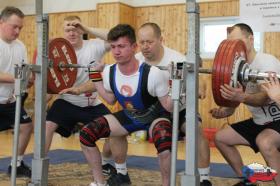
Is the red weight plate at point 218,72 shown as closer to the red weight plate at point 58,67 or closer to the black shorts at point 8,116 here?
the red weight plate at point 58,67

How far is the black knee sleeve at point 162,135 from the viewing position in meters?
2.78

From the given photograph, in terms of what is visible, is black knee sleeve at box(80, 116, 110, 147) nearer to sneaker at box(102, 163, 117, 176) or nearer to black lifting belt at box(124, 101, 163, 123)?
black lifting belt at box(124, 101, 163, 123)

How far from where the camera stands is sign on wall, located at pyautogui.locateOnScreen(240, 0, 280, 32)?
433cm

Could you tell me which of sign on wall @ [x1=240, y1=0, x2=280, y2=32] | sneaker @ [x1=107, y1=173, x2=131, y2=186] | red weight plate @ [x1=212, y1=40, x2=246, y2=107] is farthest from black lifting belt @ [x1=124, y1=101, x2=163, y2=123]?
sign on wall @ [x1=240, y1=0, x2=280, y2=32]

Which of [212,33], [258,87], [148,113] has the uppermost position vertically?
[212,33]

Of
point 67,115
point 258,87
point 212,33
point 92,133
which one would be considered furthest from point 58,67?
point 212,33

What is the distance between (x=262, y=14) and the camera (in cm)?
438

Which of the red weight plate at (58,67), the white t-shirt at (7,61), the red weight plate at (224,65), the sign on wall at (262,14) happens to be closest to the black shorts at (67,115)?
the red weight plate at (58,67)

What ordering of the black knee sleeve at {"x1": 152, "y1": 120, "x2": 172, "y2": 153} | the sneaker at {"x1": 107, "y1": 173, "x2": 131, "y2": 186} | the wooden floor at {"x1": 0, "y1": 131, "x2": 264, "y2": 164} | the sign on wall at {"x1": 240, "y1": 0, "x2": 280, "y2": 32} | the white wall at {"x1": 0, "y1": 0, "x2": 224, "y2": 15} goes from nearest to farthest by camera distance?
the black knee sleeve at {"x1": 152, "y1": 120, "x2": 172, "y2": 153}
the sneaker at {"x1": 107, "y1": 173, "x2": 131, "y2": 186}
the sign on wall at {"x1": 240, "y1": 0, "x2": 280, "y2": 32}
the wooden floor at {"x1": 0, "y1": 131, "x2": 264, "y2": 164}
the white wall at {"x1": 0, "y1": 0, "x2": 224, "y2": 15}

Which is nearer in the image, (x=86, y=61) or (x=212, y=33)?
(x=86, y=61)

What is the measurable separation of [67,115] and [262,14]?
7.34 ft

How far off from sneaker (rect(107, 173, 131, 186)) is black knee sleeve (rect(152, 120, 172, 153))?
2.45ft

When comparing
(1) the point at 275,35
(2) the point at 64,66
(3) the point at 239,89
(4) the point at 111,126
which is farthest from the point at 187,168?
(1) the point at 275,35

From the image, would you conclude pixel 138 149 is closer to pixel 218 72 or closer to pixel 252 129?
pixel 252 129
